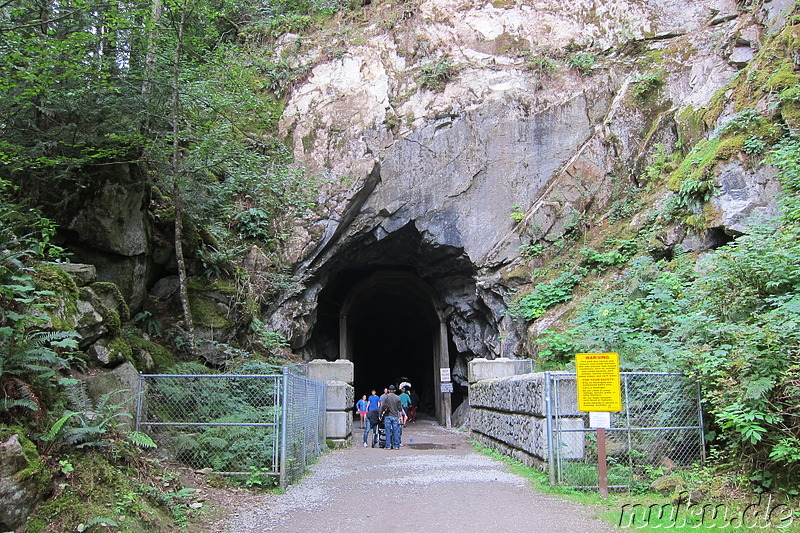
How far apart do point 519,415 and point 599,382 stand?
3.16 meters

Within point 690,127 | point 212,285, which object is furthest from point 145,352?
point 690,127

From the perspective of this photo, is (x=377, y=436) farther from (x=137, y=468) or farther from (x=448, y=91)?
(x=448, y=91)

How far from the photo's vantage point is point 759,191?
427 inches

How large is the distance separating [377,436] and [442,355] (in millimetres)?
6947

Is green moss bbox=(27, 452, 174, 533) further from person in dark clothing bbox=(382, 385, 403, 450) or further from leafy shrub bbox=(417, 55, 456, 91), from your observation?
leafy shrub bbox=(417, 55, 456, 91)

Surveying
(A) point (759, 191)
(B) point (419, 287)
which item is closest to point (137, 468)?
(A) point (759, 191)

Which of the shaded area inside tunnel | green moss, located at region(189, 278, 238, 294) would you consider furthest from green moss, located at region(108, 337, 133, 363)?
the shaded area inside tunnel

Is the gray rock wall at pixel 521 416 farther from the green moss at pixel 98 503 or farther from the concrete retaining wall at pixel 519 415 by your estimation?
the green moss at pixel 98 503

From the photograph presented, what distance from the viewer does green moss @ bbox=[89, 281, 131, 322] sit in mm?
7418

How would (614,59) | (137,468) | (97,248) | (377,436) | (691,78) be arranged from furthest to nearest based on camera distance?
1. (614,59)
2. (691,78)
3. (377,436)
4. (97,248)
5. (137,468)

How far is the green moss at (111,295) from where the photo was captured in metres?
7.42

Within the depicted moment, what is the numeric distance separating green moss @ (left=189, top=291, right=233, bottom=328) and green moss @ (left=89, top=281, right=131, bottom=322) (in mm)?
1846

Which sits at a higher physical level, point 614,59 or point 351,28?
Result: point 351,28

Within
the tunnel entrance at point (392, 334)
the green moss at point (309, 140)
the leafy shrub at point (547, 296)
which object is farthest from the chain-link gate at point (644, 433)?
the tunnel entrance at point (392, 334)
